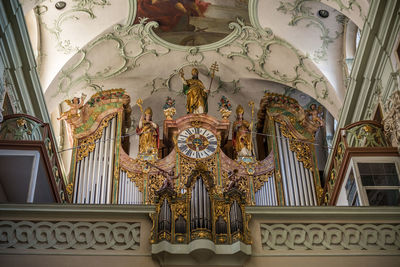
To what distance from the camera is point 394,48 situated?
40.9 ft

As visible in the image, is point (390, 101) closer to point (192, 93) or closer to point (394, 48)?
point (394, 48)

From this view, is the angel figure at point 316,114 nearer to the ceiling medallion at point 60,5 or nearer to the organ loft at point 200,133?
the organ loft at point 200,133

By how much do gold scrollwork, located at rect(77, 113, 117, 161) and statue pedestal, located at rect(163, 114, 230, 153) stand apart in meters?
1.64

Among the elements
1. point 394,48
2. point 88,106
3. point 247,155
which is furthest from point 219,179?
point 394,48

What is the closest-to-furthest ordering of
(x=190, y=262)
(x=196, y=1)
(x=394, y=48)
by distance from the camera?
(x=190, y=262)
(x=394, y=48)
(x=196, y=1)

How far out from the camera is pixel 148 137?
691 inches

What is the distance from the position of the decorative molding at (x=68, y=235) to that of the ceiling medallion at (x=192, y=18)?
8.09 m

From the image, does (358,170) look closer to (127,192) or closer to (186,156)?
(186,156)

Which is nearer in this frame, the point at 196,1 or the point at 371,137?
the point at 371,137

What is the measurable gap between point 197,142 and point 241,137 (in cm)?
126

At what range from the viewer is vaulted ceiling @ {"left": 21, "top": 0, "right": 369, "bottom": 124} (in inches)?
642

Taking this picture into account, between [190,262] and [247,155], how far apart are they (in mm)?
7334

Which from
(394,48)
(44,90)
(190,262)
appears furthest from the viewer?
(44,90)

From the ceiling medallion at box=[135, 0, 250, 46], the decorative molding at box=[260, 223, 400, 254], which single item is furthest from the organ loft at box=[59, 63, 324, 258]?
the decorative molding at box=[260, 223, 400, 254]
